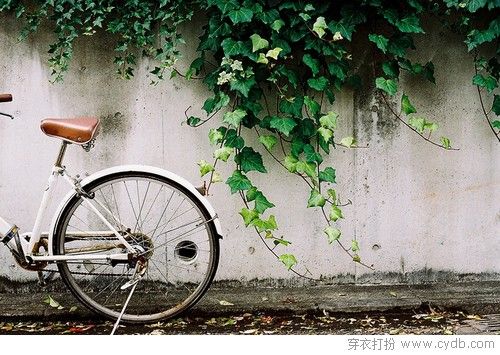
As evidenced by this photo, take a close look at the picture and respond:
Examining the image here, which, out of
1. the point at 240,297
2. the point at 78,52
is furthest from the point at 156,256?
the point at 78,52

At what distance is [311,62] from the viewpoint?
4.82 meters

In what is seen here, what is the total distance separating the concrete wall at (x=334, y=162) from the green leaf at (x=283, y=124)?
1.54 feet

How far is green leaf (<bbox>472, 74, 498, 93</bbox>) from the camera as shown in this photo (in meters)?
4.99

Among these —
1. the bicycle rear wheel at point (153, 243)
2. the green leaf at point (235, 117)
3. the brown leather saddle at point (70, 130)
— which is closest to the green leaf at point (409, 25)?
the green leaf at point (235, 117)

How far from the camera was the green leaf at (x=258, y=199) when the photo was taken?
4902mm

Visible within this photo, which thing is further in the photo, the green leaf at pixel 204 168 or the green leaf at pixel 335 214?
the green leaf at pixel 335 214

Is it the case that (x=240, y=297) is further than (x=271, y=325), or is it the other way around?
(x=240, y=297)

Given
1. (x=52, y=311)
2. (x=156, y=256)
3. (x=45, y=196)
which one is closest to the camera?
(x=45, y=196)

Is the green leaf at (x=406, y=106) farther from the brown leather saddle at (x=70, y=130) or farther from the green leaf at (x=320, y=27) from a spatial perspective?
the brown leather saddle at (x=70, y=130)

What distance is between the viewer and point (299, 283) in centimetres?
539

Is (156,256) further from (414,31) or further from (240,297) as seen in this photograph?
(414,31)

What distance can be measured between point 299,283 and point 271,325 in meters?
0.65

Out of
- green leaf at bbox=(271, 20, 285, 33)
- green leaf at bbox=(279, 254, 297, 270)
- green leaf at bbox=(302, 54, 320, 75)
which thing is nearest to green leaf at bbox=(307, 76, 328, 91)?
green leaf at bbox=(302, 54, 320, 75)

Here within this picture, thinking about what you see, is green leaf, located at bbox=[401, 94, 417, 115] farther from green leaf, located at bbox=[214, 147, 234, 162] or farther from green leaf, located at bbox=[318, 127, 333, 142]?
green leaf, located at bbox=[214, 147, 234, 162]
